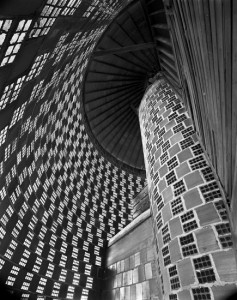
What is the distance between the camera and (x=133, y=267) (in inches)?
1539

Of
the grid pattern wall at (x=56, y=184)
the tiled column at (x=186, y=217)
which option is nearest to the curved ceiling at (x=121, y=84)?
the grid pattern wall at (x=56, y=184)

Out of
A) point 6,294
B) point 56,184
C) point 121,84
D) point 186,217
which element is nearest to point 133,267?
point 6,294

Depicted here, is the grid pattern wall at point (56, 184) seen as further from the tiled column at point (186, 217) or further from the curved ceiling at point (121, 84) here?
the tiled column at point (186, 217)

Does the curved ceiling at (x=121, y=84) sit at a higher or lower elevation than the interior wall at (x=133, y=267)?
higher

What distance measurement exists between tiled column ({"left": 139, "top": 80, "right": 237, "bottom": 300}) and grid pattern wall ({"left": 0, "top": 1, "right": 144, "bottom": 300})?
1999 cm

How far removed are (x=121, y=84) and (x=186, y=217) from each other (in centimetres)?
4150

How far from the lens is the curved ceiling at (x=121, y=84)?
46.2 meters

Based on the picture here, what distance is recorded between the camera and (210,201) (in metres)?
22.5

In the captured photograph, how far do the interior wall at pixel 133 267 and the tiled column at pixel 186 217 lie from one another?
428 inches

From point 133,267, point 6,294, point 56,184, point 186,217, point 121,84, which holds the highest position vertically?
point 121,84

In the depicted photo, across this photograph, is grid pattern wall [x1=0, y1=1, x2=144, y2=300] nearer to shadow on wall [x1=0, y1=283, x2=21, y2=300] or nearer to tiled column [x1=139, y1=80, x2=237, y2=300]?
shadow on wall [x1=0, y1=283, x2=21, y2=300]

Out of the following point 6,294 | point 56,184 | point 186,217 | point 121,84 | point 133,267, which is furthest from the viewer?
point 121,84

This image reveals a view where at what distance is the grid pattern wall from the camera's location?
1082 inches

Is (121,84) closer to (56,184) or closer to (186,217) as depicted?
(56,184)
